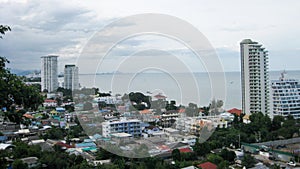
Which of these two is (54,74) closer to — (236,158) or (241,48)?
(241,48)

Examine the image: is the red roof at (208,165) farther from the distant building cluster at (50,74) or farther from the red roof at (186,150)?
the distant building cluster at (50,74)

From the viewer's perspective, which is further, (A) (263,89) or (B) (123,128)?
(A) (263,89)

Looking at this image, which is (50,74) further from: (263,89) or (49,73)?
(263,89)

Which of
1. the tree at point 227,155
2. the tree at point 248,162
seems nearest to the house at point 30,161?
the tree at point 227,155

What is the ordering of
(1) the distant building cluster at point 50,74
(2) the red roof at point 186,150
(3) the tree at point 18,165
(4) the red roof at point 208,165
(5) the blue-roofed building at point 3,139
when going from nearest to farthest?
1. (3) the tree at point 18,165
2. (4) the red roof at point 208,165
3. (2) the red roof at point 186,150
4. (5) the blue-roofed building at point 3,139
5. (1) the distant building cluster at point 50,74

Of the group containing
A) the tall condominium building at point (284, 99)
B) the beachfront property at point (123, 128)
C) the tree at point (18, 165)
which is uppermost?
the tall condominium building at point (284, 99)

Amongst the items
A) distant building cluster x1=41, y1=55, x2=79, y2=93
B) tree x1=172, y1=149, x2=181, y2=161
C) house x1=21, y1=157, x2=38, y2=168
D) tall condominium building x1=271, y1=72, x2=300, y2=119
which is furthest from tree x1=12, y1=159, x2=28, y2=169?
distant building cluster x1=41, y1=55, x2=79, y2=93

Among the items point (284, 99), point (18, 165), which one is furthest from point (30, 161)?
point (284, 99)
